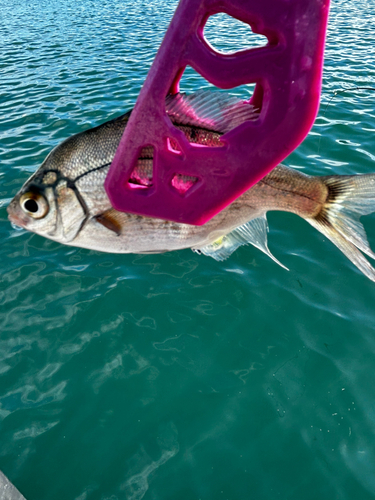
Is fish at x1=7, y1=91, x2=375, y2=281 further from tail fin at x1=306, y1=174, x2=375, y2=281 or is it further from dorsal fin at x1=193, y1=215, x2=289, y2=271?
dorsal fin at x1=193, y1=215, x2=289, y2=271

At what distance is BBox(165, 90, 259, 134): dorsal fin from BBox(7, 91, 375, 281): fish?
0.05 meters

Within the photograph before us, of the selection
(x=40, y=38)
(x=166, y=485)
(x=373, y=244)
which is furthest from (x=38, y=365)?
(x=40, y=38)

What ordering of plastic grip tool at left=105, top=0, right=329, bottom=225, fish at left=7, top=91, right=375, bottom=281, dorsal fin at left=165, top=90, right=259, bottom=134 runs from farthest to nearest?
fish at left=7, top=91, right=375, bottom=281
dorsal fin at left=165, top=90, right=259, bottom=134
plastic grip tool at left=105, top=0, right=329, bottom=225

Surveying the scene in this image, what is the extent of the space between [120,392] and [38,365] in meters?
0.79

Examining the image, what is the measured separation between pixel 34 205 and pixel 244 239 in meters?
1.24

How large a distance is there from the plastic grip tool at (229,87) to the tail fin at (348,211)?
73 cm

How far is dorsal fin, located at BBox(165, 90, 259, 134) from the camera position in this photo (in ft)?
5.16

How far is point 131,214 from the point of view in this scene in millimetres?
1864

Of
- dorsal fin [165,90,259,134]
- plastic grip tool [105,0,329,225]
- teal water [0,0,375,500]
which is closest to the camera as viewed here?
plastic grip tool [105,0,329,225]

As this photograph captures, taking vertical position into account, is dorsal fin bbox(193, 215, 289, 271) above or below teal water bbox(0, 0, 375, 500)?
above

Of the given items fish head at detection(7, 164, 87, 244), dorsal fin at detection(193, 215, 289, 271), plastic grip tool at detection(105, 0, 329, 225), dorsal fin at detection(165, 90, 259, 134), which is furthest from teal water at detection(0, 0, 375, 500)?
dorsal fin at detection(165, 90, 259, 134)

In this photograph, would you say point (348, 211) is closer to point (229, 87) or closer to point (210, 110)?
point (210, 110)

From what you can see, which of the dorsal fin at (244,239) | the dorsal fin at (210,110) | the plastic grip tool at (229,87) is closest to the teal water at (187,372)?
the dorsal fin at (244,239)

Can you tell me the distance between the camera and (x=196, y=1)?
4.15 ft
